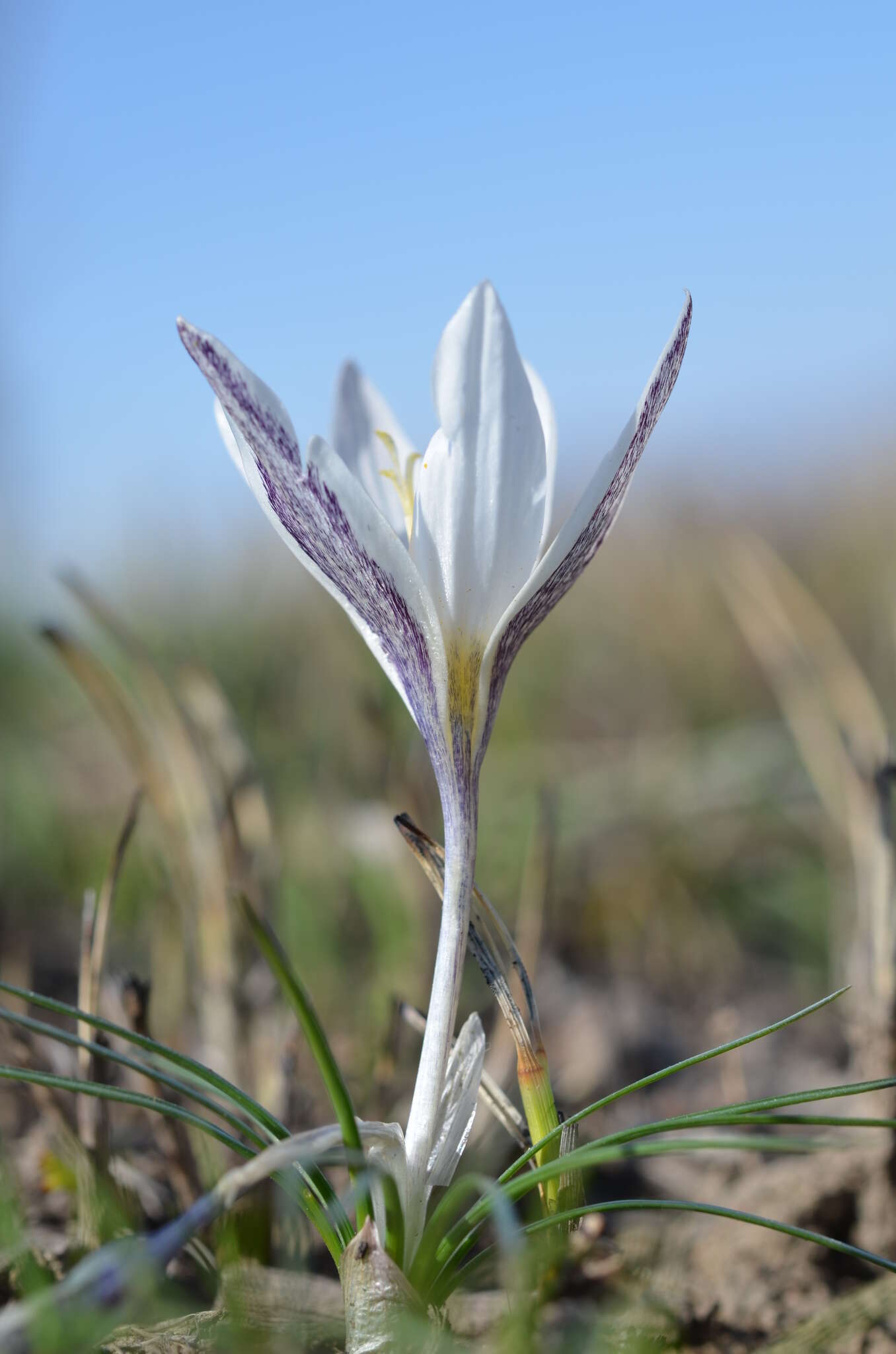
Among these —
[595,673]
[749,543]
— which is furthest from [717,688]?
[749,543]

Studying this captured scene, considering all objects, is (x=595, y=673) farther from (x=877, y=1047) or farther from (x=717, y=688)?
(x=877, y=1047)

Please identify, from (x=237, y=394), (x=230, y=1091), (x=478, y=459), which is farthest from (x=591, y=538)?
(x=230, y=1091)

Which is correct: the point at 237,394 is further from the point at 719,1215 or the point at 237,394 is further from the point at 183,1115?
the point at 719,1215

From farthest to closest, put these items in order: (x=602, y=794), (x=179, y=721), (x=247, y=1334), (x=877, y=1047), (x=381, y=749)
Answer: (x=602, y=794), (x=381, y=749), (x=179, y=721), (x=877, y=1047), (x=247, y=1334)

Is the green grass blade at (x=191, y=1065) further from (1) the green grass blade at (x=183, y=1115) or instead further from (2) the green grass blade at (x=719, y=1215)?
(2) the green grass blade at (x=719, y=1215)

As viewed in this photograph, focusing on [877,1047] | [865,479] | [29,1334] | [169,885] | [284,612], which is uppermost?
[865,479]

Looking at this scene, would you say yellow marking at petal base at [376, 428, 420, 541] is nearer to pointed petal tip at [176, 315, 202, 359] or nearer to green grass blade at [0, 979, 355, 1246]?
pointed petal tip at [176, 315, 202, 359]

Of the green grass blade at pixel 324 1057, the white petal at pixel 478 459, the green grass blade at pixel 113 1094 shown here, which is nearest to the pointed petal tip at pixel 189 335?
the white petal at pixel 478 459
